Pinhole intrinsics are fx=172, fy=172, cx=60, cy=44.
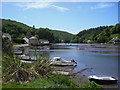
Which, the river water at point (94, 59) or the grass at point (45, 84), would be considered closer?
the grass at point (45, 84)

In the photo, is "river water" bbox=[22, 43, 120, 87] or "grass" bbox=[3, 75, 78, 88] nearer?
"grass" bbox=[3, 75, 78, 88]

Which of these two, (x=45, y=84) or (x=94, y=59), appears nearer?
(x=45, y=84)

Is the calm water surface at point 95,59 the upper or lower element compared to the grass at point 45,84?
lower

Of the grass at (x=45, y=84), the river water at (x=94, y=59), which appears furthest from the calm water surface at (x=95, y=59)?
the grass at (x=45, y=84)

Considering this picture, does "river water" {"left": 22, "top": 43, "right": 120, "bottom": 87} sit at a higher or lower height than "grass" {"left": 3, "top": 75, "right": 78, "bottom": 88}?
lower

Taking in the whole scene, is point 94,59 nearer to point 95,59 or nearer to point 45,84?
point 95,59

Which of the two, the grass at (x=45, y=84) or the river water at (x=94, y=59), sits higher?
the grass at (x=45, y=84)

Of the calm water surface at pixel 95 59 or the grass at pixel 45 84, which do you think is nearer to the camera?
the grass at pixel 45 84


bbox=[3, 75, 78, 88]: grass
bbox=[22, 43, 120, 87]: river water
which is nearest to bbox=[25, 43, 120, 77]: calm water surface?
bbox=[22, 43, 120, 87]: river water

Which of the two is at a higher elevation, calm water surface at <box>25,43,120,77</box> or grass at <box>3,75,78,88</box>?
grass at <box>3,75,78,88</box>

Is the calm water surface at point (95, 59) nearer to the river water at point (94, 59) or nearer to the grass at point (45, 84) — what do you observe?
the river water at point (94, 59)

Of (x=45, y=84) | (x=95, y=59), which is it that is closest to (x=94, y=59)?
(x=95, y=59)

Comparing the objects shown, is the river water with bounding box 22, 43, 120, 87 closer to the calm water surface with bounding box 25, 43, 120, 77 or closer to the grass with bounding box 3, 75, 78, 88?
the calm water surface with bounding box 25, 43, 120, 77

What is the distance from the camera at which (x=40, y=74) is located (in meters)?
14.5
